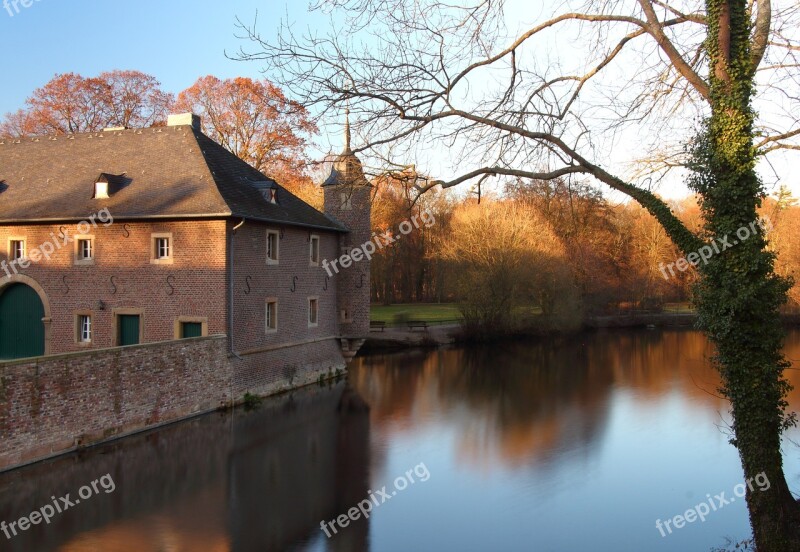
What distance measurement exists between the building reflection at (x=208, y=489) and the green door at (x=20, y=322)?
5.86 m

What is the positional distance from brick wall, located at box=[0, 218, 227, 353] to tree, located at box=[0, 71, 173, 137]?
39.9 ft

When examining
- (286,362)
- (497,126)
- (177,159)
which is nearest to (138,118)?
(177,159)

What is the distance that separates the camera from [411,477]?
11281mm

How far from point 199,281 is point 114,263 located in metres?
2.28

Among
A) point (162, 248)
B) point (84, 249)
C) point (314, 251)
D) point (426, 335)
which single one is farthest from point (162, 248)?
point (426, 335)

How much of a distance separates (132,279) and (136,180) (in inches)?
104

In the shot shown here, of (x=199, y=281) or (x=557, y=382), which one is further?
(x=557, y=382)

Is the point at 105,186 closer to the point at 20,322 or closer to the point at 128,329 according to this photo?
the point at 128,329

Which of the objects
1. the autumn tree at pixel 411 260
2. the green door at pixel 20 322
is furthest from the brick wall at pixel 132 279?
the autumn tree at pixel 411 260

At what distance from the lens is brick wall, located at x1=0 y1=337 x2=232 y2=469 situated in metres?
10.2

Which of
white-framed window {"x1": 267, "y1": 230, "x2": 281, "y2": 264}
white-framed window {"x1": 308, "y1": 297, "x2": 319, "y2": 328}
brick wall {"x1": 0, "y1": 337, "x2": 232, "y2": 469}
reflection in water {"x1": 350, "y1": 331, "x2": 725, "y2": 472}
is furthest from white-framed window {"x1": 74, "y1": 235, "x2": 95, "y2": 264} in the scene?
reflection in water {"x1": 350, "y1": 331, "x2": 725, "y2": 472}

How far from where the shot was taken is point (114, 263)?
16.0 meters

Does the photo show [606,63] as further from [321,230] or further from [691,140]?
[321,230]

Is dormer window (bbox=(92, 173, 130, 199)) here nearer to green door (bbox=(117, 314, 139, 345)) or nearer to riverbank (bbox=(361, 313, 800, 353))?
green door (bbox=(117, 314, 139, 345))
